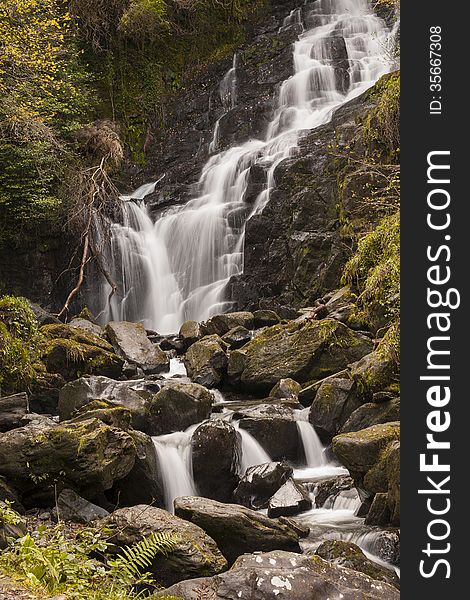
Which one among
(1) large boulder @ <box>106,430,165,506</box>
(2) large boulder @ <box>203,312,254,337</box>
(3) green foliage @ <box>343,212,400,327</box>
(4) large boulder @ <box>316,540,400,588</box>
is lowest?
(4) large boulder @ <box>316,540,400,588</box>

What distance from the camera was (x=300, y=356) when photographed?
1315 centimetres

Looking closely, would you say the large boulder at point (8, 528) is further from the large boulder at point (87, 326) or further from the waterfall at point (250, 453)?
the large boulder at point (87, 326)

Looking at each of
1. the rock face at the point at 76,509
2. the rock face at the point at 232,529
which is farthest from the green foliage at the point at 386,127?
the rock face at the point at 76,509

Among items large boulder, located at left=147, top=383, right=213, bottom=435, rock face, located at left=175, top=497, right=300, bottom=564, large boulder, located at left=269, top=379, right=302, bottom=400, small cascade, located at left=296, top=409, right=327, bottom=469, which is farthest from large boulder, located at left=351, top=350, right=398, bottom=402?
rock face, located at left=175, top=497, right=300, bottom=564

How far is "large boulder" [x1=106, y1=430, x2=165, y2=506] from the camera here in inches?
347

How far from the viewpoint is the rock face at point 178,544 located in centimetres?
633

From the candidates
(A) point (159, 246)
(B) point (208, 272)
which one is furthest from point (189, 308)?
(A) point (159, 246)

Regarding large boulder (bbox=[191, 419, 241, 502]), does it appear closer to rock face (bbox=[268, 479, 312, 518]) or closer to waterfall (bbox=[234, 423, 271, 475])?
waterfall (bbox=[234, 423, 271, 475])

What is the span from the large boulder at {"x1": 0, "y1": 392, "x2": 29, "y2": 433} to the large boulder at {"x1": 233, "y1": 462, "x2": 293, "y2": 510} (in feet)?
10.6

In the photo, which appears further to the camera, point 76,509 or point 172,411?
point 172,411

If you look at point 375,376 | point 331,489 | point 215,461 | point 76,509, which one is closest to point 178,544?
point 76,509

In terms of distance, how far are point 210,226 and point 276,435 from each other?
10639 mm

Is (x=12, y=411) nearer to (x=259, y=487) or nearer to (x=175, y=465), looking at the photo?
(x=175, y=465)

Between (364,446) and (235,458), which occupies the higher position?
(364,446)
